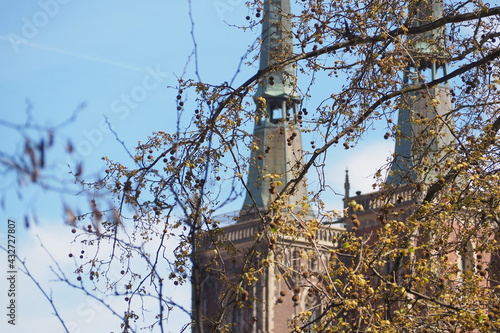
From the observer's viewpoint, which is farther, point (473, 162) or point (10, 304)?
point (10, 304)

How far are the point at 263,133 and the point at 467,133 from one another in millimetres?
44153

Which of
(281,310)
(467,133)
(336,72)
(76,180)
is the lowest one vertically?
(76,180)

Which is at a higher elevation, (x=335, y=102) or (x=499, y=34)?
(x=499, y=34)

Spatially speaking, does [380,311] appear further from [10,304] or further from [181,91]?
[10,304]

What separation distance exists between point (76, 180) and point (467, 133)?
5372mm

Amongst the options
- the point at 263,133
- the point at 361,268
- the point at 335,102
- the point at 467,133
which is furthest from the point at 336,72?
the point at 263,133

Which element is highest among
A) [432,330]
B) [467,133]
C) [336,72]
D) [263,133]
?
[263,133]

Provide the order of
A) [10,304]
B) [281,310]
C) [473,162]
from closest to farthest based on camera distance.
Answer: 1. [473,162]
2. [10,304]
3. [281,310]

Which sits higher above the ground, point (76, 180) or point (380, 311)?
point (76, 180)

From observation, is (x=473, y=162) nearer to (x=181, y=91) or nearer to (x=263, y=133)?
(x=181, y=91)

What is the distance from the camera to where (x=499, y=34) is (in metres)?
14.1

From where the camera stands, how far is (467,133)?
555 inches

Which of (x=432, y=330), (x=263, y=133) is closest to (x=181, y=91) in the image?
(x=432, y=330)

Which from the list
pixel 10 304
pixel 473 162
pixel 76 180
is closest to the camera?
pixel 76 180
